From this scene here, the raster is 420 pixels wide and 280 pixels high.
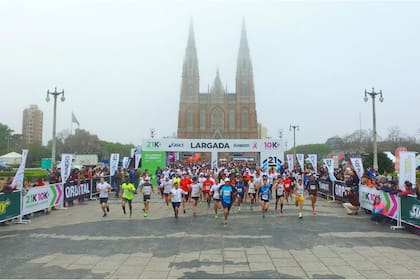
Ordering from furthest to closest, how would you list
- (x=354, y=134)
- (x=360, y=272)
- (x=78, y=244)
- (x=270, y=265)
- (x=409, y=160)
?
1. (x=354, y=134)
2. (x=409, y=160)
3. (x=78, y=244)
4. (x=270, y=265)
5. (x=360, y=272)

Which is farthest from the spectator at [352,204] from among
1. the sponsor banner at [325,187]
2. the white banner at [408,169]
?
the sponsor banner at [325,187]

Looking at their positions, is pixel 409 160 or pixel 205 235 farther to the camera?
pixel 409 160

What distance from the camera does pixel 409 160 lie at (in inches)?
485

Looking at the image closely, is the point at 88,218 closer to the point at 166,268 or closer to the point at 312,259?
the point at 166,268

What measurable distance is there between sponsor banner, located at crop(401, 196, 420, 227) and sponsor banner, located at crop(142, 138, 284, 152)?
17.3 m

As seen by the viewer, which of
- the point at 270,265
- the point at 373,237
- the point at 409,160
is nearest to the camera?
the point at 270,265

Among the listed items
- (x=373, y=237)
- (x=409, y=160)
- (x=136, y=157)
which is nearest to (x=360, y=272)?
(x=373, y=237)

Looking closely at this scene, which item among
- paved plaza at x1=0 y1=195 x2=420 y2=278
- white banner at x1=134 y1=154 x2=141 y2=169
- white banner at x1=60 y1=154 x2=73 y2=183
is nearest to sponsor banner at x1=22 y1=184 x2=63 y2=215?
white banner at x1=60 y1=154 x2=73 y2=183

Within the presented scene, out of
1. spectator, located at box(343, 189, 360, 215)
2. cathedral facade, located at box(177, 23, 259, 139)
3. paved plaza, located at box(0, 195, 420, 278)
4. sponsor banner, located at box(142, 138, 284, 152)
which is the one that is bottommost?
paved plaza, located at box(0, 195, 420, 278)

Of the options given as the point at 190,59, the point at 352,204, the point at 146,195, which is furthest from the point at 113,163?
the point at 190,59

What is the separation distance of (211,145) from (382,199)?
18129mm

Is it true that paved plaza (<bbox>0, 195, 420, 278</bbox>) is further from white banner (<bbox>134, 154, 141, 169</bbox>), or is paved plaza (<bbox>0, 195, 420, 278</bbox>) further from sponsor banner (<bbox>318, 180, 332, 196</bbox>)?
white banner (<bbox>134, 154, 141, 169</bbox>)

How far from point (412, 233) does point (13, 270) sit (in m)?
11.5

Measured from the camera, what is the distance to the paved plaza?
701 cm
